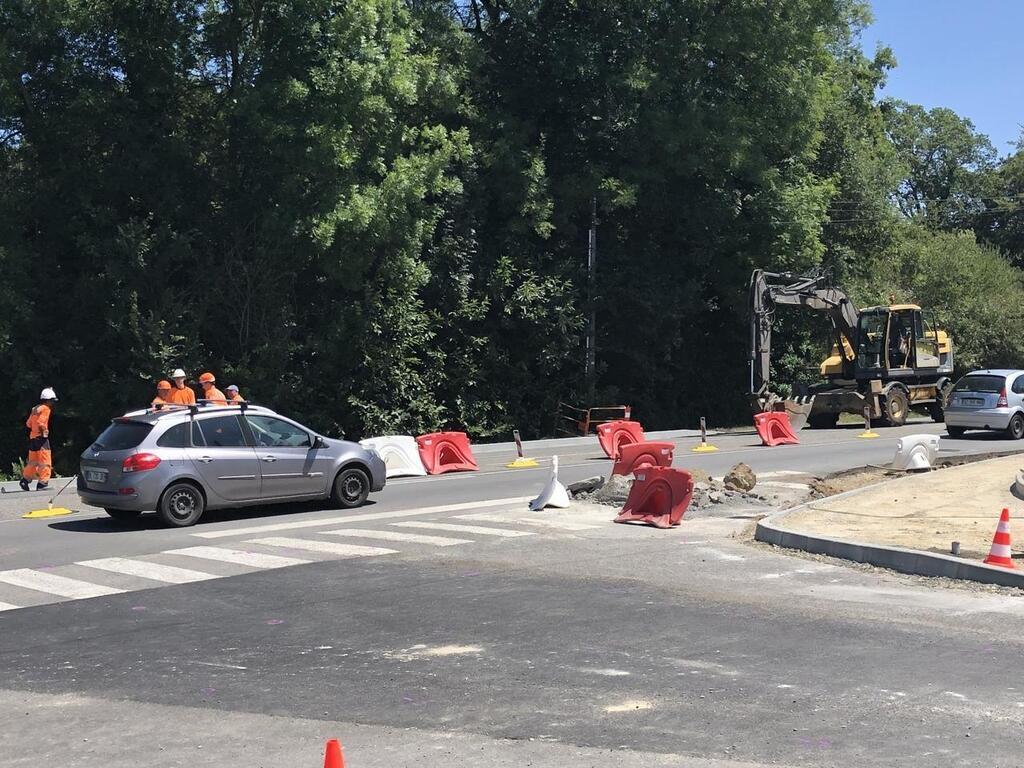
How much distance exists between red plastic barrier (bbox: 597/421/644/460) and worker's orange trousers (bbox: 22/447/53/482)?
1137cm

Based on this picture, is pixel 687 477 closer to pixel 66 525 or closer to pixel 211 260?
pixel 66 525

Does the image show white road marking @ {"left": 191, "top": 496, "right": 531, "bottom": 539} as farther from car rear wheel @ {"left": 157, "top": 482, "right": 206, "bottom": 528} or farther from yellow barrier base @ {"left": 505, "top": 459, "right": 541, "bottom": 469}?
yellow barrier base @ {"left": 505, "top": 459, "right": 541, "bottom": 469}

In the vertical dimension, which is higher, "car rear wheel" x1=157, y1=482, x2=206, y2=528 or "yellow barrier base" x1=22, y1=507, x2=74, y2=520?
"car rear wheel" x1=157, y1=482, x2=206, y2=528

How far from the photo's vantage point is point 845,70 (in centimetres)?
4441

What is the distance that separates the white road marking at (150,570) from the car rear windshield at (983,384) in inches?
880

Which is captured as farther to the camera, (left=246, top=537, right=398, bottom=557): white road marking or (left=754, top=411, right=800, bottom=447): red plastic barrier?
(left=754, top=411, right=800, bottom=447): red plastic barrier

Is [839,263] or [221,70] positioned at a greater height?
[221,70]

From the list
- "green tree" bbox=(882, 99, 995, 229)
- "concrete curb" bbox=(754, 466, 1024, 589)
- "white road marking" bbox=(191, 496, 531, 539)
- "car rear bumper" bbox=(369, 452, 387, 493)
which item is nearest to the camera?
"concrete curb" bbox=(754, 466, 1024, 589)

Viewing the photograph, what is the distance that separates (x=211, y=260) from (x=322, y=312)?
11.3 ft

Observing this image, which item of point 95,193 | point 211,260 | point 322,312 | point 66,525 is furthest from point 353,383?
point 66,525

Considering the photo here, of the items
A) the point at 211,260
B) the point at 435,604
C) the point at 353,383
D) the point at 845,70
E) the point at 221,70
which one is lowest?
the point at 435,604

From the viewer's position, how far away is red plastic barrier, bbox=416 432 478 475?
23.0 metres

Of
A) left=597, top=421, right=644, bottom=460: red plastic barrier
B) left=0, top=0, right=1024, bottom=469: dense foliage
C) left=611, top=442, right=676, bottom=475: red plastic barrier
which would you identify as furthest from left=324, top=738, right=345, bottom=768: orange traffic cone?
left=0, top=0, right=1024, bottom=469: dense foliage

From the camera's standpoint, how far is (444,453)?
922 inches
